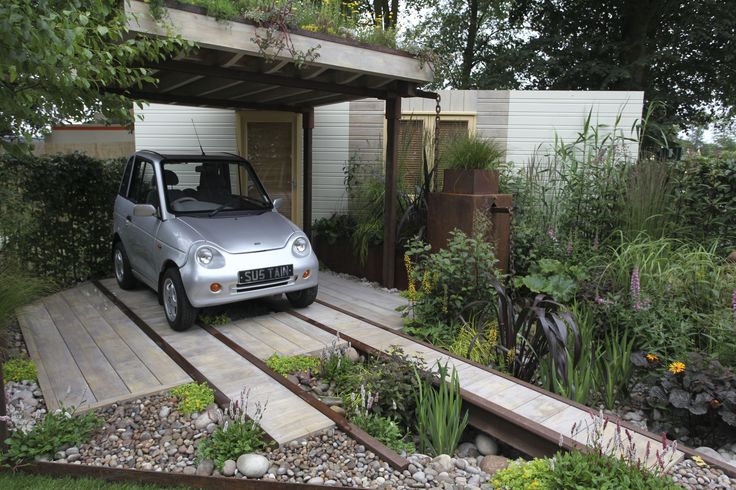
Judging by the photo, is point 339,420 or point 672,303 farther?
point 672,303

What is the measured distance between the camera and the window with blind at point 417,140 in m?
6.95

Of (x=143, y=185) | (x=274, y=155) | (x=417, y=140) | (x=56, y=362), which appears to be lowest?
(x=56, y=362)

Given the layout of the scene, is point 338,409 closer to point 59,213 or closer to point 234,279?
point 234,279

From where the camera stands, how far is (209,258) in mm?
4398

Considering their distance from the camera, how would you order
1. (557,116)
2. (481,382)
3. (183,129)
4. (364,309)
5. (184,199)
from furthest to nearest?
(183,129) < (557,116) < (364,309) < (184,199) < (481,382)

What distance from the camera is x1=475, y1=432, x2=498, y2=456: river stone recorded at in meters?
3.11

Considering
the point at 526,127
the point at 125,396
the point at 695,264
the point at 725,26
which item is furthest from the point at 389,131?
the point at 725,26

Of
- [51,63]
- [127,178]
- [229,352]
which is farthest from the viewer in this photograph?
[127,178]

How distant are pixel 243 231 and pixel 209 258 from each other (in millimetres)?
520

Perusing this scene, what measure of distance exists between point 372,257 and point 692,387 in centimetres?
429

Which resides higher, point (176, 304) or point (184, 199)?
point (184, 199)

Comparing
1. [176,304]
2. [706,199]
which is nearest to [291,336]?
[176,304]

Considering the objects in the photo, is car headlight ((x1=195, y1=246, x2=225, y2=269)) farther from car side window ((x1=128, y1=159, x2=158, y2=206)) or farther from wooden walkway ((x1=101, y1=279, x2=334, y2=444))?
car side window ((x1=128, y1=159, x2=158, y2=206))

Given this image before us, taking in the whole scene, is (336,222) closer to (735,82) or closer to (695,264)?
(695,264)
